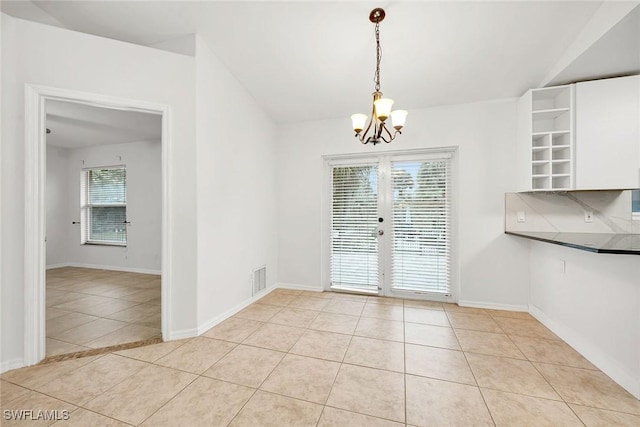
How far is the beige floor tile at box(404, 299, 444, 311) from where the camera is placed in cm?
327

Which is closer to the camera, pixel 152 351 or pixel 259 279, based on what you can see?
pixel 152 351

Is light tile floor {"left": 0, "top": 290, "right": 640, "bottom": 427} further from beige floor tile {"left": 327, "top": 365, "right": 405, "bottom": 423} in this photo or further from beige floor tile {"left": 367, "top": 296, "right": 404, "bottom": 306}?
beige floor tile {"left": 367, "top": 296, "right": 404, "bottom": 306}

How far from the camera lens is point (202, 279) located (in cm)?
254

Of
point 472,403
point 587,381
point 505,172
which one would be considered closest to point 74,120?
point 472,403

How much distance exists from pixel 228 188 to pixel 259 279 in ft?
4.62

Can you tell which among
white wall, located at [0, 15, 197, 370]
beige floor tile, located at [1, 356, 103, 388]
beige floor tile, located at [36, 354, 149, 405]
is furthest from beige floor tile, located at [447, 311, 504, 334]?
beige floor tile, located at [1, 356, 103, 388]

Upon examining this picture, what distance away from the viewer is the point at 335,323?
2.81 meters

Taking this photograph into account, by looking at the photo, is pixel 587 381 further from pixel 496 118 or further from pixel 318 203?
pixel 318 203

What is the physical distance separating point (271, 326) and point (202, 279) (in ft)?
2.91

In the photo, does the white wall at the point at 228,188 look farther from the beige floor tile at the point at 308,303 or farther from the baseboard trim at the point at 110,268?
the baseboard trim at the point at 110,268

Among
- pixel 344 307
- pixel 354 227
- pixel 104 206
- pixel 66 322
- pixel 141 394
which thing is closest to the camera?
pixel 141 394

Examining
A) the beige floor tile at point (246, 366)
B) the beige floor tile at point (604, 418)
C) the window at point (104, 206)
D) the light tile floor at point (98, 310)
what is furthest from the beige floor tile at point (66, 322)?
the beige floor tile at point (604, 418)

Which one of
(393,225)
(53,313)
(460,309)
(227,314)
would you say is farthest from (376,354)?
(53,313)

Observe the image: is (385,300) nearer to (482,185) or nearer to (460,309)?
(460,309)
